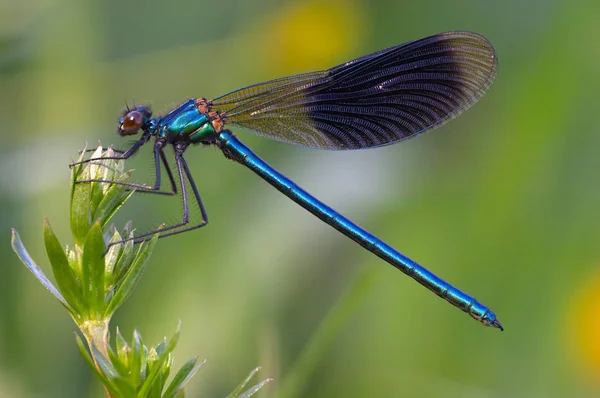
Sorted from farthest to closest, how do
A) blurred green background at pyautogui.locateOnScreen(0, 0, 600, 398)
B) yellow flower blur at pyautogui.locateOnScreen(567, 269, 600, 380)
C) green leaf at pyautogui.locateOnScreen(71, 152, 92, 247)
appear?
yellow flower blur at pyautogui.locateOnScreen(567, 269, 600, 380), blurred green background at pyautogui.locateOnScreen(0, 0, 600, 398), green leaf at pyautogui.locateOnScreen(71, 152, 92, 247)

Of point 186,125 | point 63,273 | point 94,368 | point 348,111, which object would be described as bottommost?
point 94,368

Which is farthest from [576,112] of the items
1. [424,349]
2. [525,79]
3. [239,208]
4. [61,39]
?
[61,39]

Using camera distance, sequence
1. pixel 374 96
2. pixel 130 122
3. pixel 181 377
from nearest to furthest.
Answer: pixel 181 377 → pixel 130 122 → pixel 374 96

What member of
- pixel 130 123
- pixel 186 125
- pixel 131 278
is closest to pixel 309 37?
pixel 186 125

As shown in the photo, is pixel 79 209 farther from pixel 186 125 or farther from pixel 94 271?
pixel 186 125

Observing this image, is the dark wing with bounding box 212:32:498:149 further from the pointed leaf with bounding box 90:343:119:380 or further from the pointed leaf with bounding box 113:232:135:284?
the pointed leaf with bounding box 90:343:119:380

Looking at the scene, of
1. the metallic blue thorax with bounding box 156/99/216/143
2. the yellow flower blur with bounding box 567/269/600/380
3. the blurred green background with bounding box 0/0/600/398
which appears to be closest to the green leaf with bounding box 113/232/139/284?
the blurred green background with bounding box 0/0/600/398

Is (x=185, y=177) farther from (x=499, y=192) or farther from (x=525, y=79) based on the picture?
(x=525, y=79)
